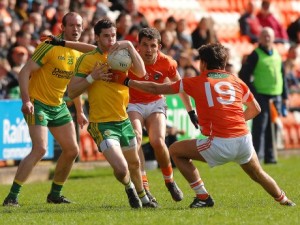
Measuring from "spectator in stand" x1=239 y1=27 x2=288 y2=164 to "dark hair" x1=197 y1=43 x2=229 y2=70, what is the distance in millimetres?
8195

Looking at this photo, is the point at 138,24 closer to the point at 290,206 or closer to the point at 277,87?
the point at 277,87

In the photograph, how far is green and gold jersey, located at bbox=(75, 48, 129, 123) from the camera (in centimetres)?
1179

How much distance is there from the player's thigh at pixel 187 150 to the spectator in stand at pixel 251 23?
13805 mm

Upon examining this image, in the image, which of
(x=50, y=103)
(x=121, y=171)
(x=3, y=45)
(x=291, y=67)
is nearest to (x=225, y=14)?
(x=291, y=67)

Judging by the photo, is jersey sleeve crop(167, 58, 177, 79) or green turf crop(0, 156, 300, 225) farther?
jersey sleeve crop(167, 58, 177, 79)

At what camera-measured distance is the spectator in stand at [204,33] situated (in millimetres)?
22938

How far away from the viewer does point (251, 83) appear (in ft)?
65.5

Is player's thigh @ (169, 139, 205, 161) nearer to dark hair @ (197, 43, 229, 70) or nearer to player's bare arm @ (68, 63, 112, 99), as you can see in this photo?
dark hair @ (197, 43, 229, 70)

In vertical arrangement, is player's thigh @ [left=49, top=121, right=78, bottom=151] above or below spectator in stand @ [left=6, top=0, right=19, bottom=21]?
below

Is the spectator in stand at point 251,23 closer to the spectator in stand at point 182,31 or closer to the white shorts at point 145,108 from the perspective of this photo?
the spectator in stand at point 182,31

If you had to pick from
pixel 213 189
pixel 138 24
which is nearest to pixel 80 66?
pixel 213 189

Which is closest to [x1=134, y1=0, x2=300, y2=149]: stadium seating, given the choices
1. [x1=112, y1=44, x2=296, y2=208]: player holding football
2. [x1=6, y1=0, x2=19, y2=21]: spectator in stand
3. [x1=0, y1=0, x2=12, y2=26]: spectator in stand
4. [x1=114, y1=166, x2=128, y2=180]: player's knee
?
[x1=6, y1=0, x2=19, y2=21]: spectator in stand

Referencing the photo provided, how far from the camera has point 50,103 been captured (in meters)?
13.0

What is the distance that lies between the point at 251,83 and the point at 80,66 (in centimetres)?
853
